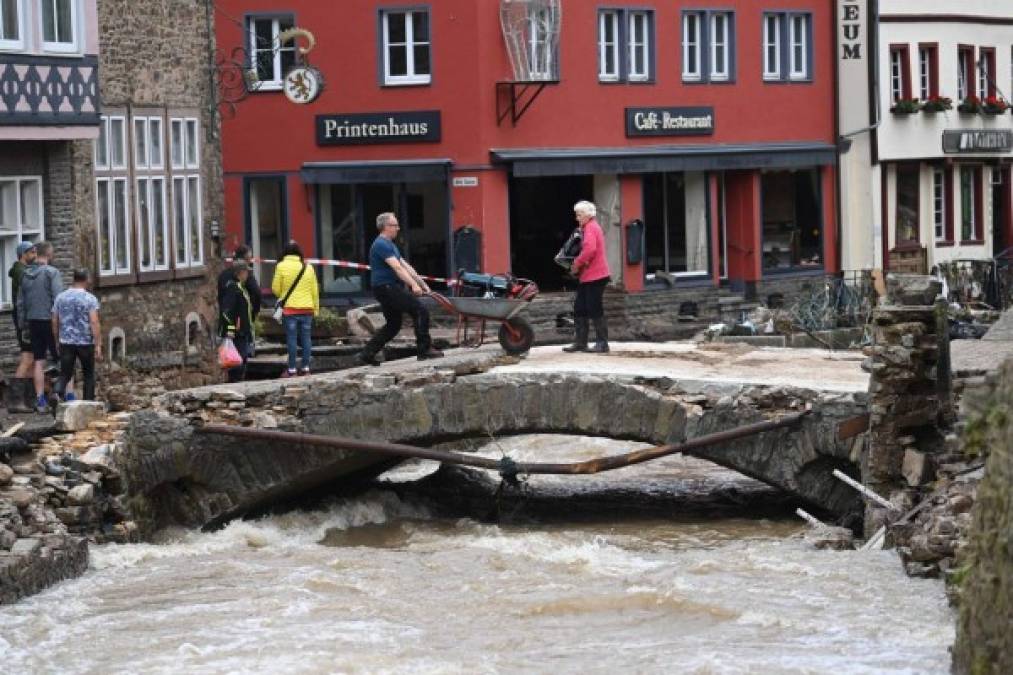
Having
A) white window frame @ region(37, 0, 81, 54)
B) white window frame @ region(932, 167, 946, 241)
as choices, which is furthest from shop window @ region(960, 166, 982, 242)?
white window frame @ region(37, 0, 81, 54)

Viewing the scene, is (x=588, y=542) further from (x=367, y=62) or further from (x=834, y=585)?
(x=367, y=62)

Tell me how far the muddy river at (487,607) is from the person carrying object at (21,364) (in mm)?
2805

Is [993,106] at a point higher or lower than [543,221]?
higher

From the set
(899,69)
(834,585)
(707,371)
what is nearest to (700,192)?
(899,69)

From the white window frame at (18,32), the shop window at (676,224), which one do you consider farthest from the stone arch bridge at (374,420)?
the shop window at (676,224)

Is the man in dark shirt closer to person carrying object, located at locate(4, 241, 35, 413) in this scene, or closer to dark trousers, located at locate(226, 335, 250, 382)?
dark trousers, located at locate(226, 335, 250, 382)

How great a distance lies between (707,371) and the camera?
23.5 meters

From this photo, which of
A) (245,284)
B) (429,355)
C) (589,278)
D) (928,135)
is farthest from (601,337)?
(928,135)

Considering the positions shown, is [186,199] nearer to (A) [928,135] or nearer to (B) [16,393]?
(B) [16,393]

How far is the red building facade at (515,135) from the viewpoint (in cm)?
3928

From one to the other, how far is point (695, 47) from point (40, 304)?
20.2 metres

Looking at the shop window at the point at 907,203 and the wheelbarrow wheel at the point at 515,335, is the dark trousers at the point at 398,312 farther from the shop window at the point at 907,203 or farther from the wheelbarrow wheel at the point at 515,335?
the shop window at the point at 907,203

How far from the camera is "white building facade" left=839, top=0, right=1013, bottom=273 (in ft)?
152

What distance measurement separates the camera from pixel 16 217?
28.4 metres
